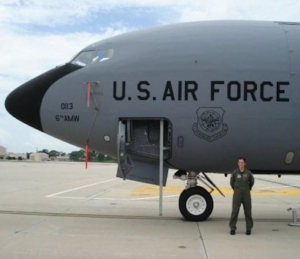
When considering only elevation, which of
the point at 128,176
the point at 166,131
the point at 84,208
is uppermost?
the point at 166,131

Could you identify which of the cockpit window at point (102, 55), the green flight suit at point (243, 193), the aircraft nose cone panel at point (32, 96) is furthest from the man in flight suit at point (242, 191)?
the aircraft nose cone panel at point (32, 96)

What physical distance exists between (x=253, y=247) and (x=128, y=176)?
374 cm

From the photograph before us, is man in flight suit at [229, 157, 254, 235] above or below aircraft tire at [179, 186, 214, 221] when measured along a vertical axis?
above

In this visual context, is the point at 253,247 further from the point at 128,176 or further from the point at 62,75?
the point at 62,75

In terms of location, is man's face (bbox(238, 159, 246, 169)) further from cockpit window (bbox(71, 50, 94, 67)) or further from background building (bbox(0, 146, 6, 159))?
background building (bbox(0, 146, 6, 159))

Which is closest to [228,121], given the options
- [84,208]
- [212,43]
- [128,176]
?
[212,43]

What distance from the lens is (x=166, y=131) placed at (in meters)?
10.3

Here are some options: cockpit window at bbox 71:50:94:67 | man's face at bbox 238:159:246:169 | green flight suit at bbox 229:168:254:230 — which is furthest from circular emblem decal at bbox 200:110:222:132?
cockpit window at bbox 71:50:94:67

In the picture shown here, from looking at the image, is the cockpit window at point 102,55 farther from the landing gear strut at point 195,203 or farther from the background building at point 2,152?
the background building at point 2,152

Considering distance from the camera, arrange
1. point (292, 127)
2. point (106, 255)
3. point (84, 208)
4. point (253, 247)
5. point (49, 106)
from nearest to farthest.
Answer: point (106, 255) < point (253, 247) < point (292, 127) < point (49, 106) < point (84, 208)

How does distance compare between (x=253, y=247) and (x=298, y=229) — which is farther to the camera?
(x=298, y=229)

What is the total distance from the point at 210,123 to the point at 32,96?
4.54 metres

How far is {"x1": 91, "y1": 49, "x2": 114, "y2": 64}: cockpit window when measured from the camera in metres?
10.6

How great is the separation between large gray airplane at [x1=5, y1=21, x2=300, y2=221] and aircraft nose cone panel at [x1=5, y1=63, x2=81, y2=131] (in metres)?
0.03
